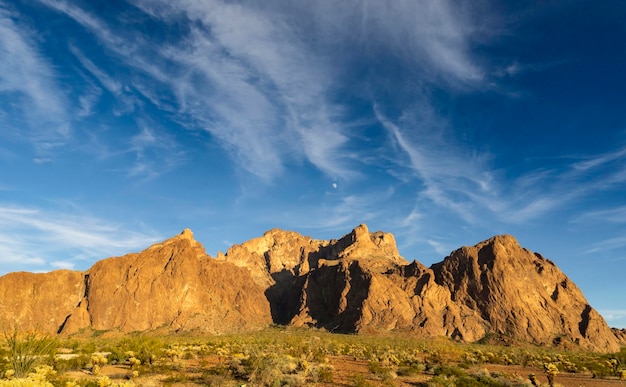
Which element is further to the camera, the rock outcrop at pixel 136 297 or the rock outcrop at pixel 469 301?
the rock outcrop at pixel 469 301

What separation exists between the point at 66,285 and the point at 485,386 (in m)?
144

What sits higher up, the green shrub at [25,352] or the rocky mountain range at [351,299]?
the rocky mountain range at [351,299]

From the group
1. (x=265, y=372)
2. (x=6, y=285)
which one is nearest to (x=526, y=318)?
(x=265, y=372)

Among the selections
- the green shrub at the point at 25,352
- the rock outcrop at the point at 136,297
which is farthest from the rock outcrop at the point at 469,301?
the green shrub at the point at 25,352

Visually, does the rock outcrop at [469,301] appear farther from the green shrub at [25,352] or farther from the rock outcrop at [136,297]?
the green shrub at [25,352]

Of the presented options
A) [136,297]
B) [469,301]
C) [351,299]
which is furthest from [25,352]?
[469,301]

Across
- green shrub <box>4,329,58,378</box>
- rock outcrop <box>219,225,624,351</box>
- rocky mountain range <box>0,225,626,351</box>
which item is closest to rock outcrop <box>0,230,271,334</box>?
rocky mountain range <box>0,225,626,351</box>

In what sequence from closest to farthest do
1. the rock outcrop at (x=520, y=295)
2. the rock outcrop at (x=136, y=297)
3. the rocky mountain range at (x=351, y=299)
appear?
the rock outcrop at (x=136, y=297) < the rocky mountain range at (x=351, y=299) < the rock outcrop at (x=520, y=295)

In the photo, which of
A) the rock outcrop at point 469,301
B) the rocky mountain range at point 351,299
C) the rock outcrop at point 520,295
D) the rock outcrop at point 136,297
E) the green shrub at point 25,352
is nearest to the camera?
the green shrub at point 25,352

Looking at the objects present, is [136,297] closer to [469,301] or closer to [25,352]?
[469,301]

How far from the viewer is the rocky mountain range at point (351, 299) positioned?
399 feet

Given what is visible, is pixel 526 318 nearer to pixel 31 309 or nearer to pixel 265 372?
pixel 265 372

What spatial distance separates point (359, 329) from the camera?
120062 mm

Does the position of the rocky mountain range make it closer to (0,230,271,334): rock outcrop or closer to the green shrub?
(0,230,271,334): rock outcrop
